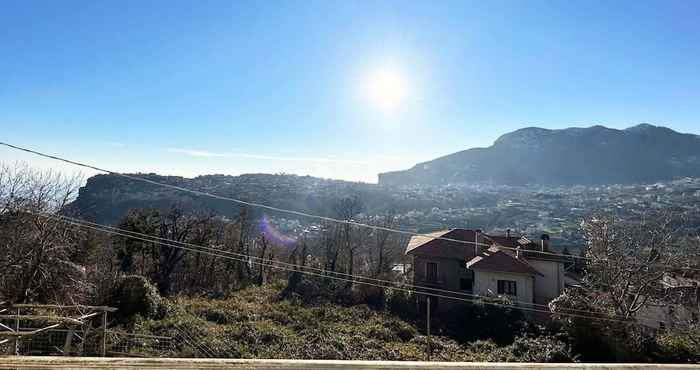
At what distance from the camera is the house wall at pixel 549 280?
28156 mm

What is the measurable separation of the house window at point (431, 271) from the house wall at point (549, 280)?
7250mm

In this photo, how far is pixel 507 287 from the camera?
26.6 meters

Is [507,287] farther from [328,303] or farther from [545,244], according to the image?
[328,303]

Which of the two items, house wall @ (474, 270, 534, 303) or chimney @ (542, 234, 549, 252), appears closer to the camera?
house wall @ (474, 270, 534, 303)

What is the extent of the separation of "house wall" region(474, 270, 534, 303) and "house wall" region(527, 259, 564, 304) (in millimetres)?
2407

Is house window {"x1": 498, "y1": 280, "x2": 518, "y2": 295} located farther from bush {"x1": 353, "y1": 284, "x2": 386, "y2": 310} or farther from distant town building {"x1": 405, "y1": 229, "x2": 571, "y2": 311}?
bush {"x1": 353, "y1": 284, "x2": 386, "y2": 310}

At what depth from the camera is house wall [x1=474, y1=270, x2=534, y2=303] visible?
1031 inches

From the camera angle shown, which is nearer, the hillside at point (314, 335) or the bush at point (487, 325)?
the hillside at point (314, 335)

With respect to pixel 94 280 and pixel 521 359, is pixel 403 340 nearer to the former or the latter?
pixel 521 359

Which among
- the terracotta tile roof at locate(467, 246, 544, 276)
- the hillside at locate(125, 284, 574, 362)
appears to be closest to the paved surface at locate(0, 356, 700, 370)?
the hillside at locate(125, 284, 574, 362)

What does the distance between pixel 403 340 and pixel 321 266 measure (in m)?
15.4

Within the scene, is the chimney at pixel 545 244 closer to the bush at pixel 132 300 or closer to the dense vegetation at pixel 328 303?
the dense vegetation at pixel 328 303

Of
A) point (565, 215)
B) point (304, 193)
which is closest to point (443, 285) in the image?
point (304, 193)

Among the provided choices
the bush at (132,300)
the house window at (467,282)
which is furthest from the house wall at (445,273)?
the bush at (132,300)
